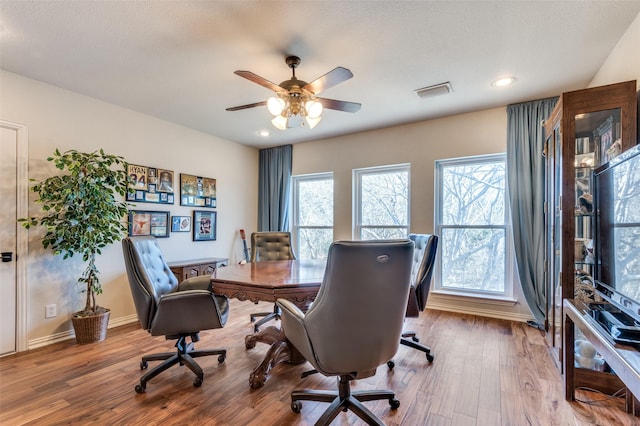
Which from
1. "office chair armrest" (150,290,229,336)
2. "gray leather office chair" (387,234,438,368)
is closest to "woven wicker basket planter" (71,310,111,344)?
"office chair armrest" (150,290,229,336)

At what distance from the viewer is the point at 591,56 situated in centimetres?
238

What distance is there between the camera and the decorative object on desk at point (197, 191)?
4125mm

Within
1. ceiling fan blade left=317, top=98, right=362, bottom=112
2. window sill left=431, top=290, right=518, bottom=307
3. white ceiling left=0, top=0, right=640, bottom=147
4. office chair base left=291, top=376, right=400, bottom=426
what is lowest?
office chair base left=291, top=376, right=400, bottom=426

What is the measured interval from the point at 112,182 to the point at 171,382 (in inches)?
79.4

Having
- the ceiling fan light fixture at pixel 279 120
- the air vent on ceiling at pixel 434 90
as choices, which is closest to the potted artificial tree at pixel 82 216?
the ceiling fan light fixture at pixel 279 120

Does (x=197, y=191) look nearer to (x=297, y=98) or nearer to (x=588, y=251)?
(x=297, y=98)

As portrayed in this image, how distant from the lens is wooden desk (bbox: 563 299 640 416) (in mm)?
1096

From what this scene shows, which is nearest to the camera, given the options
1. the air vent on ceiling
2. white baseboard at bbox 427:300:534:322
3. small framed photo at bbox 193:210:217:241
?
the air vent on ceiling

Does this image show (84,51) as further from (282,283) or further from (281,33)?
(282,283)

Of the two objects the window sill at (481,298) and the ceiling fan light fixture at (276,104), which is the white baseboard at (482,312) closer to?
the window sill at (481,298)

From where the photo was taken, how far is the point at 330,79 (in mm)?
2010

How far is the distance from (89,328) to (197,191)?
2.07 m

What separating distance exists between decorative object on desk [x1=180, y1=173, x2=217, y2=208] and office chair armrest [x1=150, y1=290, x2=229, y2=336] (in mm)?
2402

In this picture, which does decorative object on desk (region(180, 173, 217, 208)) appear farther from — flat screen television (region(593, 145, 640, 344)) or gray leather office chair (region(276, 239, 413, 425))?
flat screen television (region(593, 145, 640, 344))
